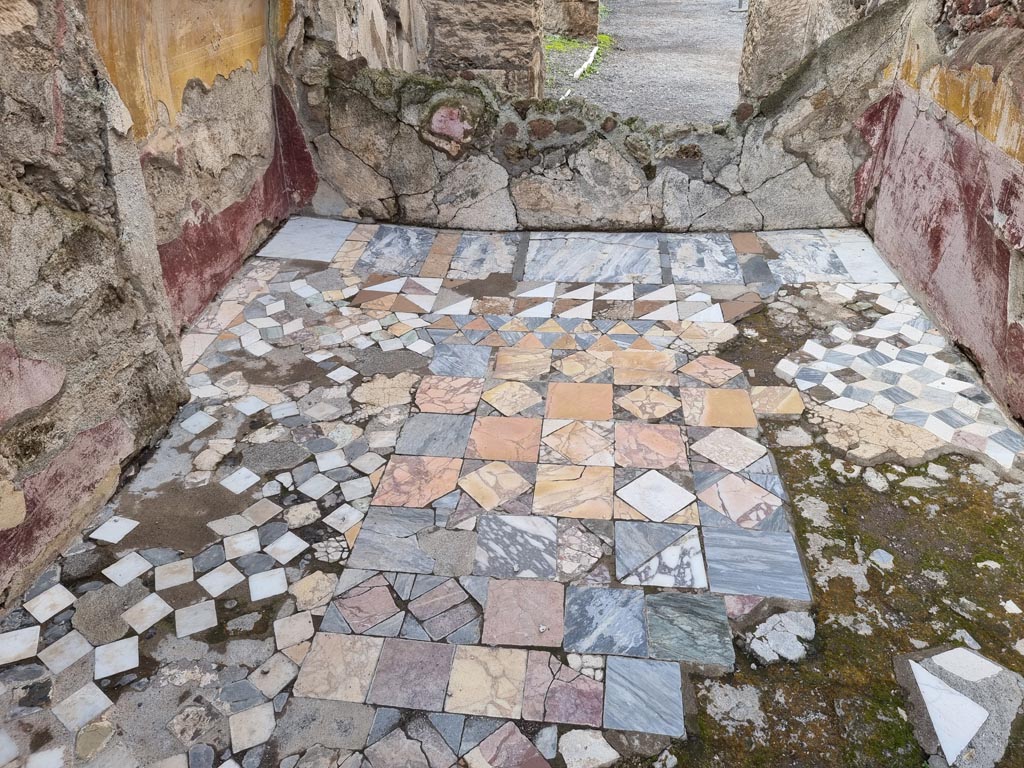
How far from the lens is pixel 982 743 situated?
5.74ft

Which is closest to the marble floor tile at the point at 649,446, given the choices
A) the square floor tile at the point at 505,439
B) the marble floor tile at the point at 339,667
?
the square floor tile at the point at 505,439

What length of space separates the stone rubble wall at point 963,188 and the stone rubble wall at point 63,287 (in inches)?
119

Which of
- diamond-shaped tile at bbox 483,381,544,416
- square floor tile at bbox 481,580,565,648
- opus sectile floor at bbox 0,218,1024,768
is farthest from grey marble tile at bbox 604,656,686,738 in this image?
diamond-shaped tile at bbox 483,381,544,416

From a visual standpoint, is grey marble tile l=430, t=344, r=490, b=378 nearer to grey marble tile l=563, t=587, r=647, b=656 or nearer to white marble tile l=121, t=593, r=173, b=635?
grey marble tile l=563, t=587, r=647, b=656

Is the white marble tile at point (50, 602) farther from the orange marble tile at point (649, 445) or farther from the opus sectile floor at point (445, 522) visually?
the orange marble tile at point (649, 445)

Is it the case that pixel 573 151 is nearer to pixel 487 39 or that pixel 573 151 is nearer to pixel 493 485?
pixel 493 485

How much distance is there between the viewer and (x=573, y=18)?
10.9 meters

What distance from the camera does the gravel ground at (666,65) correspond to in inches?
306

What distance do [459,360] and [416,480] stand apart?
79cm

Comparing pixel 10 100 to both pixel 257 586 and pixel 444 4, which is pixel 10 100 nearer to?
pixel 257 586

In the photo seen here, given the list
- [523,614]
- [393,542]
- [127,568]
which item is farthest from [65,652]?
[523,614]

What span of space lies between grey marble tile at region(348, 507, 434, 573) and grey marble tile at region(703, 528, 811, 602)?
828mm

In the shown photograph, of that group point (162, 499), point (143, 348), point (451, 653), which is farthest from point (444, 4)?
point (451, 653)

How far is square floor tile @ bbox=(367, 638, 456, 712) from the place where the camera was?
6.14ft
